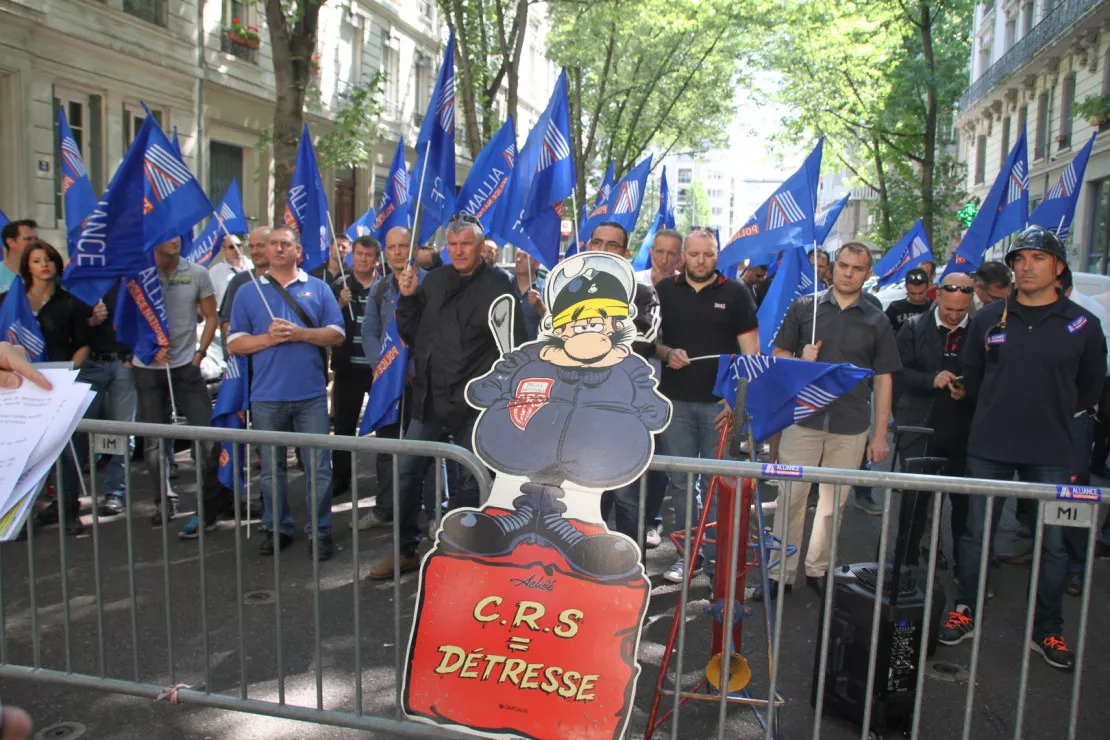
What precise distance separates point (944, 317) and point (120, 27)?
15.9 meters

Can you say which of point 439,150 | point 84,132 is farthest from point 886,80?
point 439,150

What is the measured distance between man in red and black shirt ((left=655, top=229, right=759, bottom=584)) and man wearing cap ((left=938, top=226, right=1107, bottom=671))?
136 centimetres

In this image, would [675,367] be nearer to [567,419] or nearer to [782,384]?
[782,384]

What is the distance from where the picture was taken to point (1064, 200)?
8016 mm

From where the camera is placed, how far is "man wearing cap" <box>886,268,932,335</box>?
8.29 m

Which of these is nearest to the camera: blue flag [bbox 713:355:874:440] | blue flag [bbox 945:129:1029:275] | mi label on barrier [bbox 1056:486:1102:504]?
mi label on barrier [bbox 1056:486:1102:504]

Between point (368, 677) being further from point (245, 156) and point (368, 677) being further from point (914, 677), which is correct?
point (245, 156)

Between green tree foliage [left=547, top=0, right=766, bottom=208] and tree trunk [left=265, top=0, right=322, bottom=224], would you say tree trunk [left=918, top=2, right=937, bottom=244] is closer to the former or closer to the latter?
green tree foliage [left=547, top=0, right=766, bottom=208]

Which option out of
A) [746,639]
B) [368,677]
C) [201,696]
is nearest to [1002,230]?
[746,639]

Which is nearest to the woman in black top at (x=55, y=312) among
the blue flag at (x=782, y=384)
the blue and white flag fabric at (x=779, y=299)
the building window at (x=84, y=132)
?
the blue flag at (x=782, y=384)

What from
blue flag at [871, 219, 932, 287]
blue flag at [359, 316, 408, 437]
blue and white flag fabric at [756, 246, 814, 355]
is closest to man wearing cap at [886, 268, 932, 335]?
blue and white flag fabric at [756, 246, 814, 355]

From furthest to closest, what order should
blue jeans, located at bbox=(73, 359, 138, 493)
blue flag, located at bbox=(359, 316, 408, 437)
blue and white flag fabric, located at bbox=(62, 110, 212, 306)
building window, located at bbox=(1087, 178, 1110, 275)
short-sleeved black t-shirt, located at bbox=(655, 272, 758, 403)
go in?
building window, located at bbox=(1087, 178, 1110, 275) < blue jeans, located at bbox=(73, 359, 138, 493) < blue flag, located at bbox=(359, 316, 408, 437) < blue and white flag fabric, located at bbox=(62, 110, 212, 306) < short-sleeved black t-shirt, located at bbox=(655, 272, 758, 403)

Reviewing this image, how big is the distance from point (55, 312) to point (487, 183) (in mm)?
3165

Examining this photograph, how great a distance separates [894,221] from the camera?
2395 cm
